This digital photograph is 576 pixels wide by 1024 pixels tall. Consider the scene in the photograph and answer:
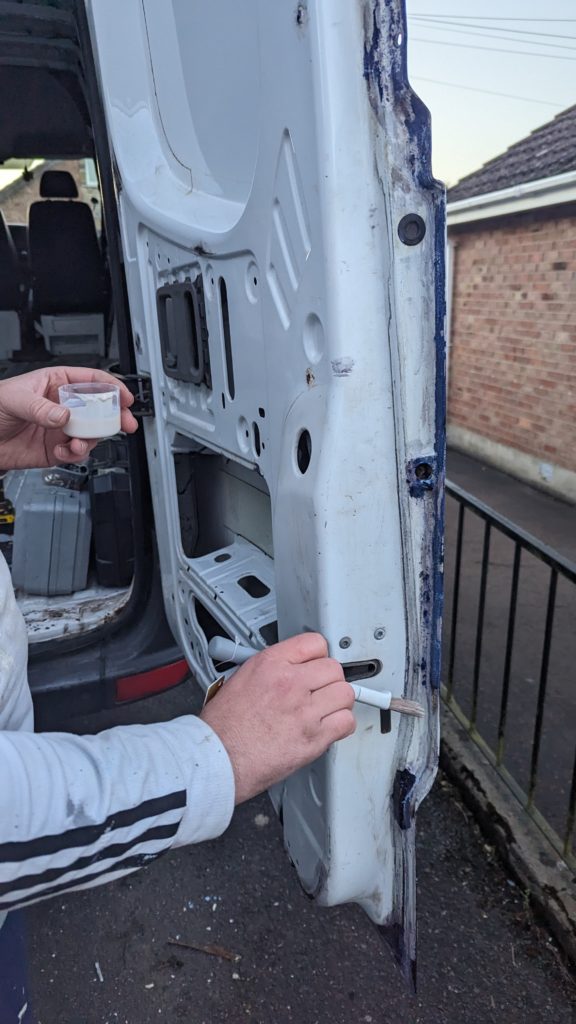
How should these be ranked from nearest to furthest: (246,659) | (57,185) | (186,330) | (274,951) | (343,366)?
(343,366)
(246,659)
(186,330)
(274,951)
(57,185)

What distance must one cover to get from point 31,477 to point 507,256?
6278mm

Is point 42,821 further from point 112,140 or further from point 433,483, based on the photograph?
point 112,140

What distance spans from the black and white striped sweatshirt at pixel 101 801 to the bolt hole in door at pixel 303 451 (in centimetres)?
44

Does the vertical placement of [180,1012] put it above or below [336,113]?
below

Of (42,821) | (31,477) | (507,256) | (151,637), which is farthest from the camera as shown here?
(507,256)

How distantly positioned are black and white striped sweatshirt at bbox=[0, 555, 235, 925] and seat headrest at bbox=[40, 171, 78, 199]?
14.2ft

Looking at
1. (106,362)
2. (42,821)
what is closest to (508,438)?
(106,362)

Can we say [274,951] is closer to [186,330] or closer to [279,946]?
[279,946]

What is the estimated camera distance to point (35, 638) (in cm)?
245

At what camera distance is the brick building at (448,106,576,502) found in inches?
276

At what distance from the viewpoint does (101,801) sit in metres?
0.95

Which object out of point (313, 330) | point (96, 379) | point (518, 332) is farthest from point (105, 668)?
point (518, 332)

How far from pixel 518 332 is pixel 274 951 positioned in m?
6.87

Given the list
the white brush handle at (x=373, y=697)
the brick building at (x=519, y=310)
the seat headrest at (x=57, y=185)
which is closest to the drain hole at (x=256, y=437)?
the white brush handle at (x=373, y=697)
